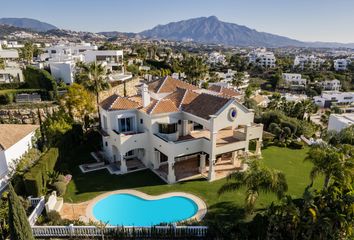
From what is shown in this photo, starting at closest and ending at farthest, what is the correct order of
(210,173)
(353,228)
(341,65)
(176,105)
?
1. (353,228)
2. (210,173)
3. (176,105)
4. (341,65)

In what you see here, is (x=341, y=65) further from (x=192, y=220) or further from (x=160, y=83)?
(x=192, y=220)

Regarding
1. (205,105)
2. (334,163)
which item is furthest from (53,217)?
(334,163)

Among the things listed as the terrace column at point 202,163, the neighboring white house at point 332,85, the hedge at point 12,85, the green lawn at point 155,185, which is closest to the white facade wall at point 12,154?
the green lawn at point 155,185

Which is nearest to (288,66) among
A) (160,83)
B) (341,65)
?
(341,65)

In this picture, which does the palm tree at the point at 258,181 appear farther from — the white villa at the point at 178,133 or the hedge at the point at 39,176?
the hedge at the point at 39,176

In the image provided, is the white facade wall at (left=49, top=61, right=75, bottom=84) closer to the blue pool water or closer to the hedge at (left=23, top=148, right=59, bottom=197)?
the hedge at (left=23, top=148, right=59, bottom=197)
